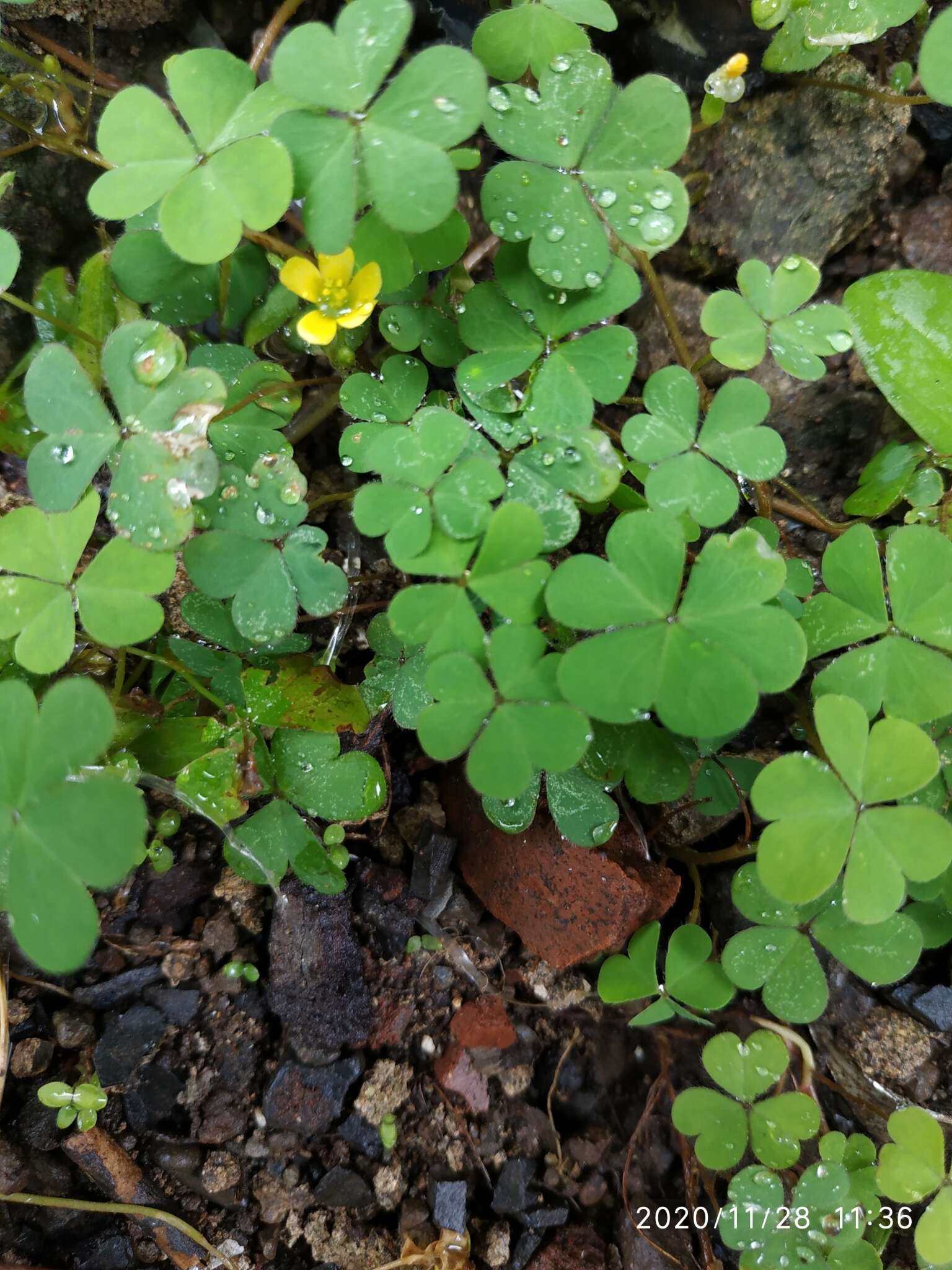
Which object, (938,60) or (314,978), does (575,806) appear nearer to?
(314,978)

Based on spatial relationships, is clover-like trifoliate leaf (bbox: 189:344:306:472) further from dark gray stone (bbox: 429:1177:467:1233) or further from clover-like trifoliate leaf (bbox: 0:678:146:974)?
dark gray stone (bbox: 429:1177:467:1233)

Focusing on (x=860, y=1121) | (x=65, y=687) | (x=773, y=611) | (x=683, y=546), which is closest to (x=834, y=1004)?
(x=860, y=1121)

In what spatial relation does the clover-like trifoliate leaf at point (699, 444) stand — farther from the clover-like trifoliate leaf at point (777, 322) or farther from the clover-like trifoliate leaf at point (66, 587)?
the clover-like trifoliate leaf at point (66, 587)

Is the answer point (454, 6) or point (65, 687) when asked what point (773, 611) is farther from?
point (454, 6)

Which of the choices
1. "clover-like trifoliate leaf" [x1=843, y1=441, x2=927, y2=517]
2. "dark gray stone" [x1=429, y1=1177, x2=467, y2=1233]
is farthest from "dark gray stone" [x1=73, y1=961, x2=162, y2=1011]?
"clover-like trifoliate leaf" [x1=843, y1=441, x2=927, y2=517]

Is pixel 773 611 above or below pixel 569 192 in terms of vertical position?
below

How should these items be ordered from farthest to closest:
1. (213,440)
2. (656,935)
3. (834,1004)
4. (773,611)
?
(834,1004), (656,935), (213,440), (773,611)

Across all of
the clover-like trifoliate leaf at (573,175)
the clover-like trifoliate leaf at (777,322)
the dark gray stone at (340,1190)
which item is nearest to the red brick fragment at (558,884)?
the dark gray stone at (340,1190)

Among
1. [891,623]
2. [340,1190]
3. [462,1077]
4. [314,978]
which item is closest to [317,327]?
[891,623]
